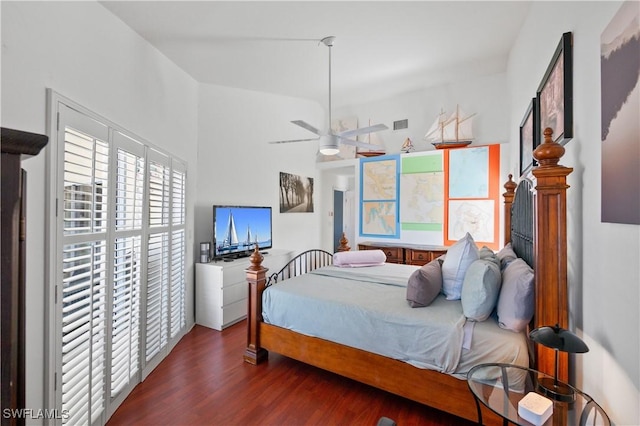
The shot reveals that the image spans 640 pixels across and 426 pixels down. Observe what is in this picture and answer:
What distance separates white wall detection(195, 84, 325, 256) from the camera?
387 centimetres

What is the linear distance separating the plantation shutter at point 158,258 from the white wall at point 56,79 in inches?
12.2

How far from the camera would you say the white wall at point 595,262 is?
985 millimetres

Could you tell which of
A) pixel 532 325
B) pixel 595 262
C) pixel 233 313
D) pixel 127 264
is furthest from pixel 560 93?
pixel 233 313

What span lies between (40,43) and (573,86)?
2867mm

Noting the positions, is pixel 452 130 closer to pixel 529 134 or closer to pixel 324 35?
pixel 529 134

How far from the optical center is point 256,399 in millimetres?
2148

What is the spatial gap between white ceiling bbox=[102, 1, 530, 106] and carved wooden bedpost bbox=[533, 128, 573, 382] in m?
1.94

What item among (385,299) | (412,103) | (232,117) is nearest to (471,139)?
(412,103)

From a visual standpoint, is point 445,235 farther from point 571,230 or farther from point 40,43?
point 40,43

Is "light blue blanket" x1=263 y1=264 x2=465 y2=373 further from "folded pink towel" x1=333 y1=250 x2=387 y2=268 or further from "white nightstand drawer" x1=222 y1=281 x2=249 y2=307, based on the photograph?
"white nightstand drawer" x1=222 y1=281 x2=249 y2=307

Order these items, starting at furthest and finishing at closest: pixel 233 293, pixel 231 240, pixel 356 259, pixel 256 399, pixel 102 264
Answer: pixel 231 240, pixel 233 293, pixel 356 259, pixel 256 399, pixel 102 264

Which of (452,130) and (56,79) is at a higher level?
(452,130)

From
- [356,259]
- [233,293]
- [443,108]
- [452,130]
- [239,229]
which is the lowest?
[233,293]

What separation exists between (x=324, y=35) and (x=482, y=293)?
2.75m
